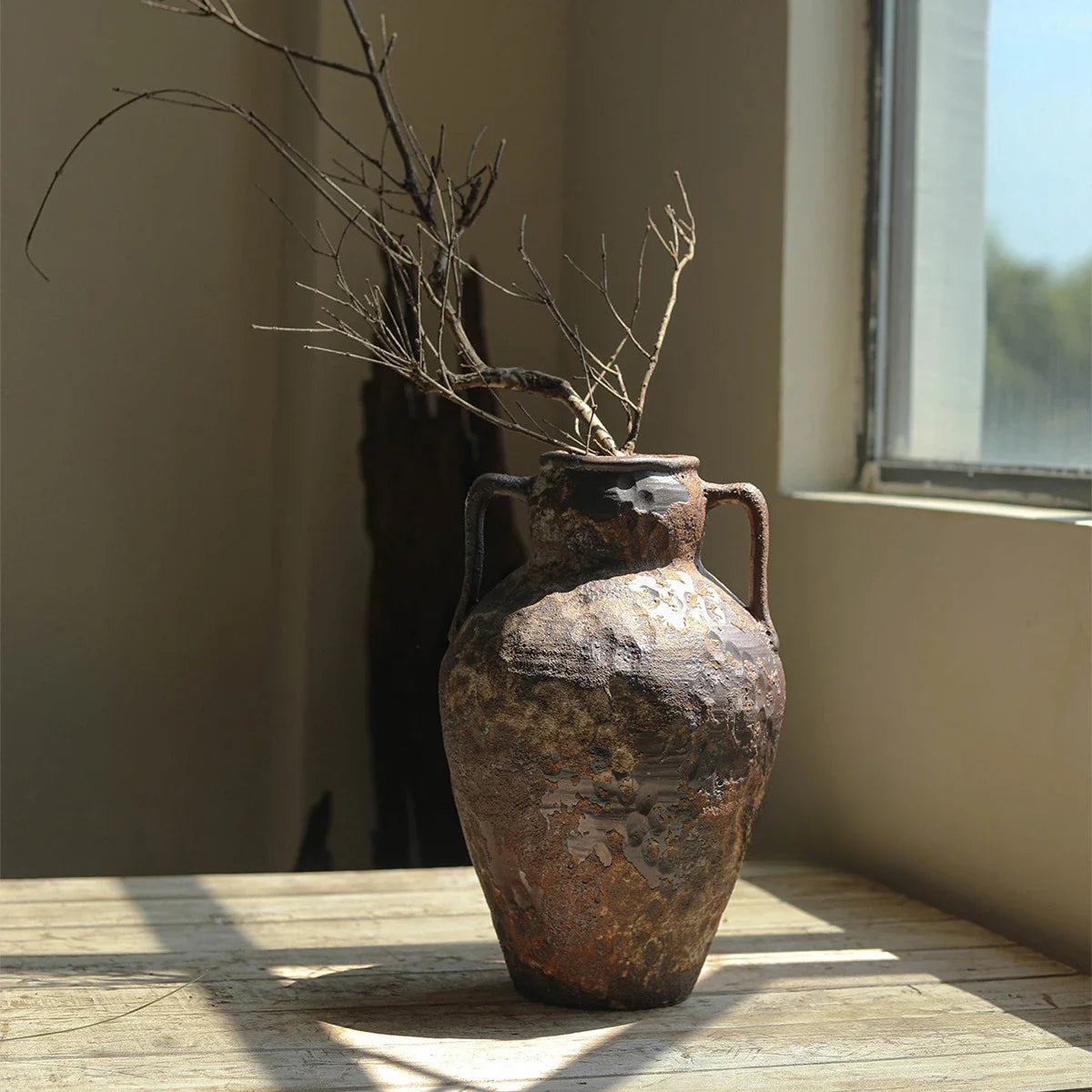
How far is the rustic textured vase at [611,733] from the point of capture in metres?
1.90

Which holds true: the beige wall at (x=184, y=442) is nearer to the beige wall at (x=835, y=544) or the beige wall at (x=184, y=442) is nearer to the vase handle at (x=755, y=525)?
the beige wall at (x=835, y=544)

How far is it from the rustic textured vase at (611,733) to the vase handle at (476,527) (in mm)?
32

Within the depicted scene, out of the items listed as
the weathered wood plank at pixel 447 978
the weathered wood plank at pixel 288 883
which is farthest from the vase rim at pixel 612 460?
the weathered wood plank at pixel 288 883

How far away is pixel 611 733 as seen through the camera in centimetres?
189

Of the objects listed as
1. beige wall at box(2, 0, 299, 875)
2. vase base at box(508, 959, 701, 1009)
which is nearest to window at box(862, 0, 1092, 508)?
vase base at box(508, 959, 701, 1009)

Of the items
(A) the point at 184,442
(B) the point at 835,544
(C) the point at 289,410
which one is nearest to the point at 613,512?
(B) the point at 835,544

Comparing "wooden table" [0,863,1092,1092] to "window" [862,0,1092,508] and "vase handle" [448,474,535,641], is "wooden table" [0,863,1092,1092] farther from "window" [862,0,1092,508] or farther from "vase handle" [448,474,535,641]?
"window" [862,0,1092,508]

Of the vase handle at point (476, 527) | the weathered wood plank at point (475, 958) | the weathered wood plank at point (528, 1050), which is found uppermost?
the vase handle at point (476, 527)

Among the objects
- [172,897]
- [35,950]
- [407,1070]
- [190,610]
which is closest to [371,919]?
[172,897]

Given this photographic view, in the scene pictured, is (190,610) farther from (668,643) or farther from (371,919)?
(668,643)

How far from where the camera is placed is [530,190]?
12.5 feet

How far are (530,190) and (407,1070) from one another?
2.56 meters

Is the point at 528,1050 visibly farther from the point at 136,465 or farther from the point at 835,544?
the point at 136,465

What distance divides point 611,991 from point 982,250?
1.52 m
